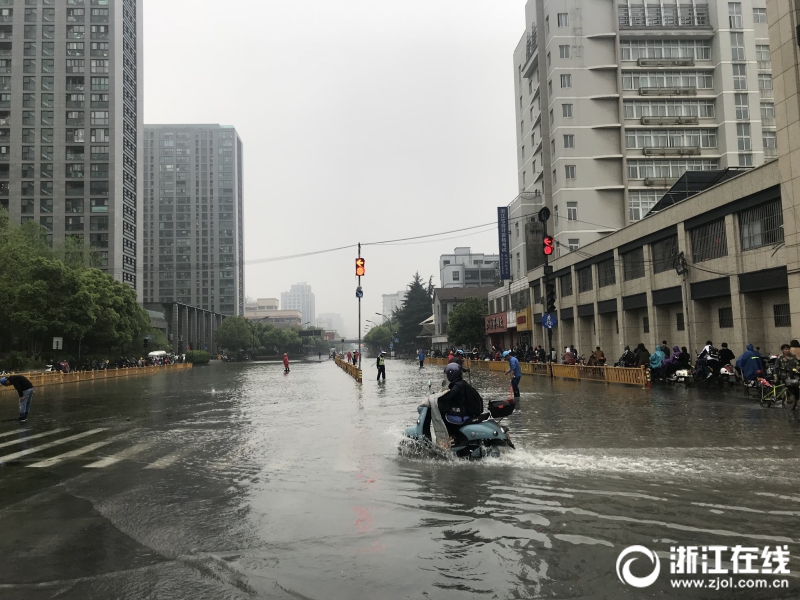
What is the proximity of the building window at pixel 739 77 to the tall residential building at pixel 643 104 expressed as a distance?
9 cm

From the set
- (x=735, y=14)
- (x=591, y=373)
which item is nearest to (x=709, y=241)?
(x=591, y=373)

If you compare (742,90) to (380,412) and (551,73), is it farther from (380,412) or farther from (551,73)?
(380,412)

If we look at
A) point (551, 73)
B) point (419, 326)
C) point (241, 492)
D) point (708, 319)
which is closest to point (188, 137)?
point (419, 326)

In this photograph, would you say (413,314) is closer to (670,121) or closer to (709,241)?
(670,121)

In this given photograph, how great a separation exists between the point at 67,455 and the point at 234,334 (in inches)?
4320

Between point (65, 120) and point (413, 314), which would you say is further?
point (413, 314)

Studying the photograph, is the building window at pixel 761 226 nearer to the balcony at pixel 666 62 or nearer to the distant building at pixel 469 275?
the balcony at pixel 666 62

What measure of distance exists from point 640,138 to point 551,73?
10239 millimetres

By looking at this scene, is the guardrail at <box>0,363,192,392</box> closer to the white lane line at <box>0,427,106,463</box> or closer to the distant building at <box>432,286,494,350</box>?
the white lane line at <box>0,427,106,463</box>

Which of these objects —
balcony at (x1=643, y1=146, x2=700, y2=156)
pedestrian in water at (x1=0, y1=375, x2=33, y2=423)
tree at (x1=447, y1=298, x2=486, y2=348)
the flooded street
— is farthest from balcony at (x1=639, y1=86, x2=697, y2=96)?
pedestrian in water at (x1=0, y1=375, x2=33, y2=423)

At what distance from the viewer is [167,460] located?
1017cm

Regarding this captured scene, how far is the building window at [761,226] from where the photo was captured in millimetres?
22984

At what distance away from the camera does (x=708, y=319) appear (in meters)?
28.5

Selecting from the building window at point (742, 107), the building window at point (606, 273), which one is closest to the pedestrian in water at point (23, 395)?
the building window at point (606, 273)
